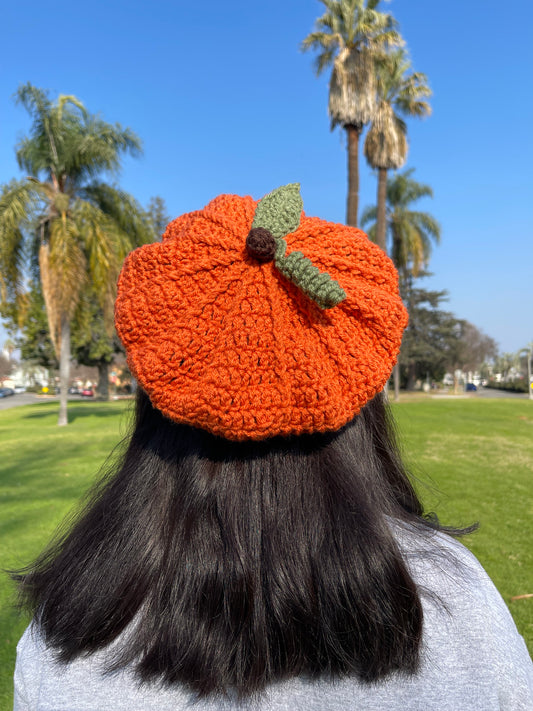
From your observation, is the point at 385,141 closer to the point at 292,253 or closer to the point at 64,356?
the point at 64,356

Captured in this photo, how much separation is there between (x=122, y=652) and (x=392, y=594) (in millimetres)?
473

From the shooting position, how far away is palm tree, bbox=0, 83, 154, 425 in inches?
549

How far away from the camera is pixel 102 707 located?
0.83m

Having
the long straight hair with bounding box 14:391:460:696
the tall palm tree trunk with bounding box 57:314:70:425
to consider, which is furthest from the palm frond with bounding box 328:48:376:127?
the long straight hair with bounding box 14:391:460:696

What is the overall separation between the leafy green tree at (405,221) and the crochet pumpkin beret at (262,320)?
76.5 ft

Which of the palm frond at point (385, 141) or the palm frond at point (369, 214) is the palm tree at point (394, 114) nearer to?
the palm frond at point (385, 141)

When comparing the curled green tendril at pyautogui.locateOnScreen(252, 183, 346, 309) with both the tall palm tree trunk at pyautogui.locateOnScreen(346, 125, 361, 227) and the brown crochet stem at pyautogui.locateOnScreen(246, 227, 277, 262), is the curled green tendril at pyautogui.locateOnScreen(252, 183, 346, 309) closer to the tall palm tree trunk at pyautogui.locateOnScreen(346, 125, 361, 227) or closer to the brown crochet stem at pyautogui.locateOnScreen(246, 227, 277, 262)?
the brown crochet stem at pyautogui.locateOnScreen(246, 227, 277, 262)

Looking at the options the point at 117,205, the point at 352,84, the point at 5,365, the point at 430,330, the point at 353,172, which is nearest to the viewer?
the point at 352,84

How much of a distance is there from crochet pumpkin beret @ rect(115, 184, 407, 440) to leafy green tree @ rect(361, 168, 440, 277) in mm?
23304

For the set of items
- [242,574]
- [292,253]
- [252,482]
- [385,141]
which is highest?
[385,141]

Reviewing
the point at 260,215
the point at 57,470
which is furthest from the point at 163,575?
the point at 57,470

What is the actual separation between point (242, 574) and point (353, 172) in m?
14.1

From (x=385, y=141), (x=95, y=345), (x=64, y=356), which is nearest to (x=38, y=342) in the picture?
(x=95, y=345)

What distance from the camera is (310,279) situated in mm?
796
